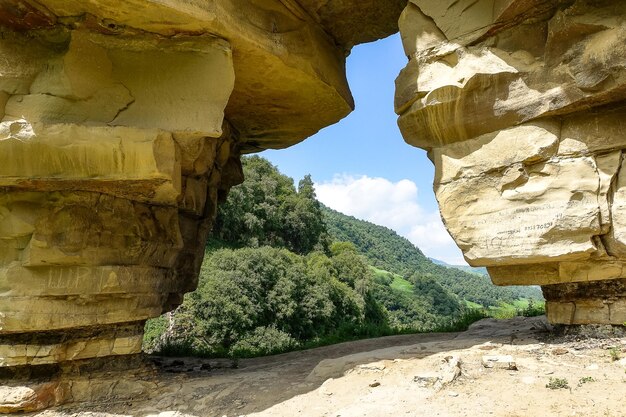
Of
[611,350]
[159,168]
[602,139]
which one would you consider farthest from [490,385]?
[159,168]

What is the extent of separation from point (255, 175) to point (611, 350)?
29907 millimetres

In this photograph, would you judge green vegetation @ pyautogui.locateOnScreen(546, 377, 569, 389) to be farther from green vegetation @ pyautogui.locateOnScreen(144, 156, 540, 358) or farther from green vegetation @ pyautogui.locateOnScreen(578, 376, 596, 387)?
green vegetation @ pyautogui.locateOnScreen(144, 156, 540, 358)

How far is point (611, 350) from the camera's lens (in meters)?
4.68

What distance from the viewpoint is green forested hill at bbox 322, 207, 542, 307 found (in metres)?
75.7

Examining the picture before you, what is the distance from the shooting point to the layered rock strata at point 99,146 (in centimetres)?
488

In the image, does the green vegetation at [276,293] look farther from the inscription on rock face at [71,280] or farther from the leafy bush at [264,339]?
the inscription on rock face at [71,280]

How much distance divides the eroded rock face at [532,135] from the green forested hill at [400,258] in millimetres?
63092

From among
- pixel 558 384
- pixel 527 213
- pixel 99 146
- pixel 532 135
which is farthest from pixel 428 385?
pixel 99 146

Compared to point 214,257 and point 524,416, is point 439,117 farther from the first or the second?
point 214,257

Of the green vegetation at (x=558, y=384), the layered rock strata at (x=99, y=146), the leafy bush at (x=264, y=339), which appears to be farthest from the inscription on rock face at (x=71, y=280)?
the leafy bush at (x=264, y=339)

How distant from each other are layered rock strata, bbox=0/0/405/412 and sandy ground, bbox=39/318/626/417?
2.88 feet

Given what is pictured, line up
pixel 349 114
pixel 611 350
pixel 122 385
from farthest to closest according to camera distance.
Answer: pixel 349 114, pixel 122 385, pixel 611 350

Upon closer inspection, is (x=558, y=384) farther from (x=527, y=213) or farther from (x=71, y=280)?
(x=71, y=280)

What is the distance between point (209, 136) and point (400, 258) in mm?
90558
